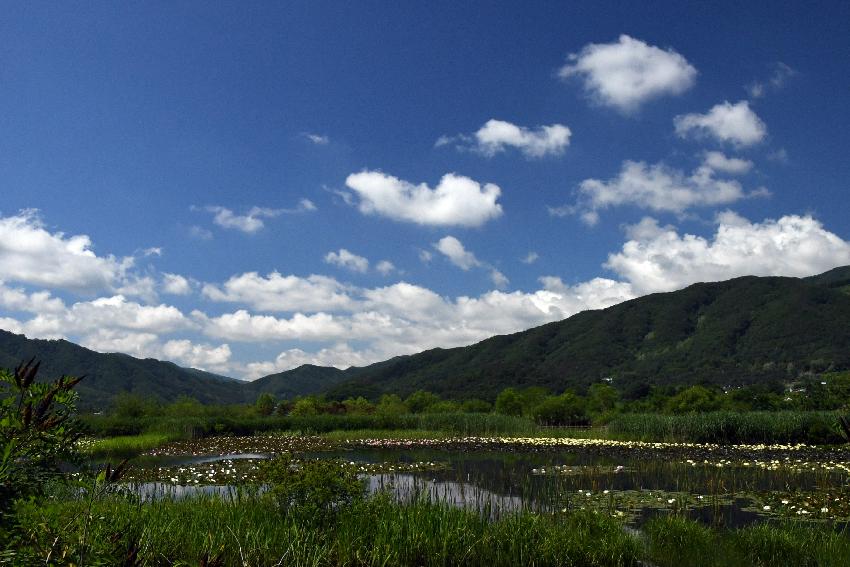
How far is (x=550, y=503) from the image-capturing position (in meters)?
14.4

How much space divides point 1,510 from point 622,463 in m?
24.9

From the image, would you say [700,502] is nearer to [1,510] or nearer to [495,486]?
[495,486]

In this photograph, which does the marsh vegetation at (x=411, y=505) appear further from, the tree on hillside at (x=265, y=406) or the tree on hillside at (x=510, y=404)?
the tree on hillside at (x=510, y=404)

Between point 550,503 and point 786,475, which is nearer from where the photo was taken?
point 550,503

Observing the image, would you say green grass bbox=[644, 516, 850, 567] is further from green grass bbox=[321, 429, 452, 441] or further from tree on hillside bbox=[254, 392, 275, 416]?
tree on hillside bbox=[254, 392, 275, 416]

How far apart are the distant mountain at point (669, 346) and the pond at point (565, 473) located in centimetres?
8053

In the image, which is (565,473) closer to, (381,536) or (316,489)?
(316,489)

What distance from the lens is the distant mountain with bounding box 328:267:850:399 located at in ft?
422

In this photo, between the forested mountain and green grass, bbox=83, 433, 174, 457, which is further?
the forested mountain

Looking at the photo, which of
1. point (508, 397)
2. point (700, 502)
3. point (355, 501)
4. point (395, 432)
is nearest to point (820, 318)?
point (508, 397)

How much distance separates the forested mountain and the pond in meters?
73.6

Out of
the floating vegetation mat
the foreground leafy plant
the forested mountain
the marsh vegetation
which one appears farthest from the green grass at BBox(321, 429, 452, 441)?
the forested mountain

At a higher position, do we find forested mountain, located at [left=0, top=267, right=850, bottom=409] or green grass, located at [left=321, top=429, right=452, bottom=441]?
forested mountain, located at [left=0, top=267, right=850, bottom=409]

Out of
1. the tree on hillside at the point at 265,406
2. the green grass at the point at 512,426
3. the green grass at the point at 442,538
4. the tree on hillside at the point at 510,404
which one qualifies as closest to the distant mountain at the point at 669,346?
the tree on hillside at the point at 510,404
